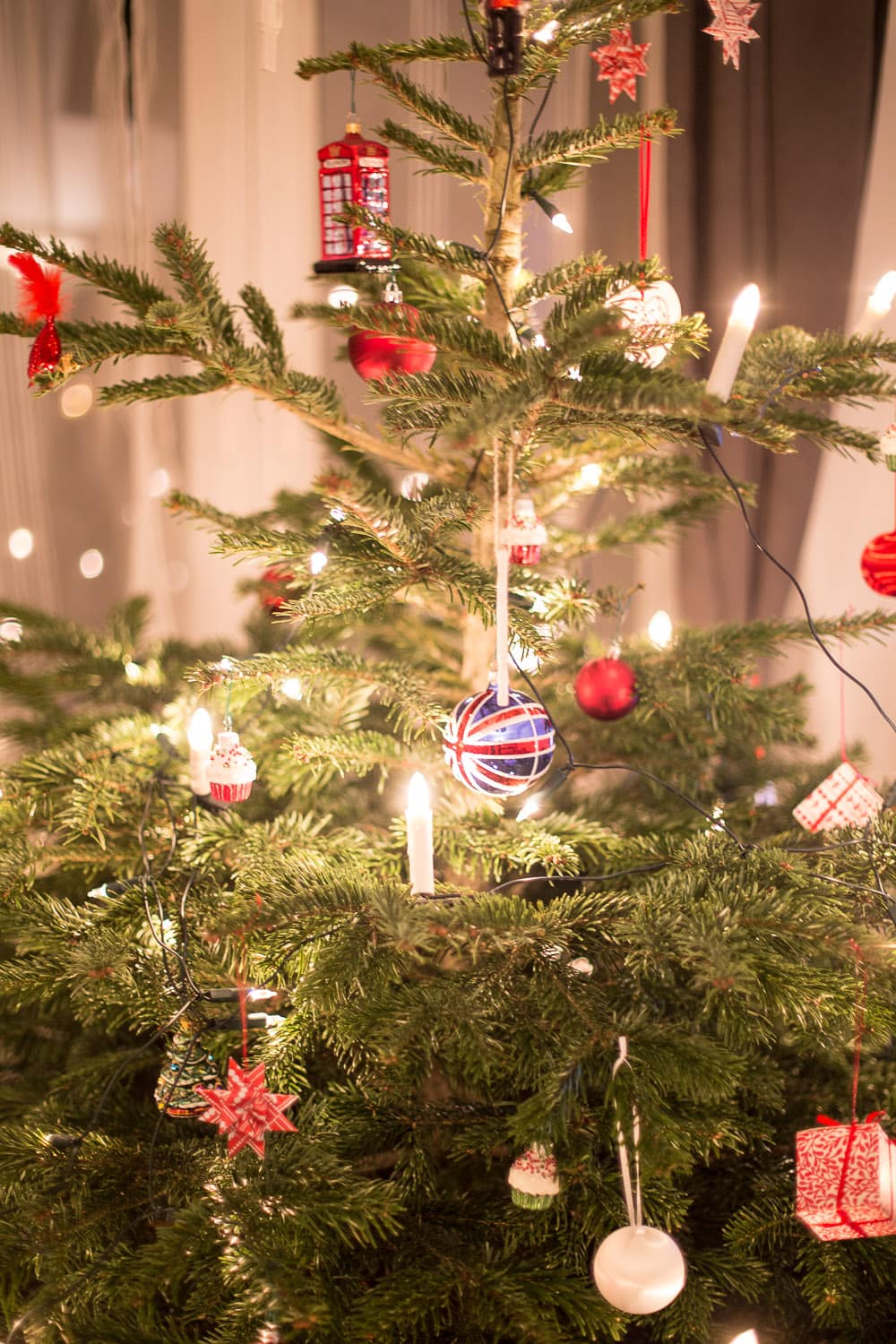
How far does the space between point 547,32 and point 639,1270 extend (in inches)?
32.5

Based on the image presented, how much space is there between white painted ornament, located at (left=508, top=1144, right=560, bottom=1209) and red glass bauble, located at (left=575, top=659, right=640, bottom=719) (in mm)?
464

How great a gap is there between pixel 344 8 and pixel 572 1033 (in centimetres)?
175

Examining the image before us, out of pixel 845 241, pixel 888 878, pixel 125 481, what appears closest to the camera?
pixel 888 878

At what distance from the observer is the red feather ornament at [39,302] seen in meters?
0.75

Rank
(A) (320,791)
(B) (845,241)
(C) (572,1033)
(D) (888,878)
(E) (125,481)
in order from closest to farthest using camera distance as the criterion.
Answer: (C) (572,1033)
(D) (888,878)
(A) (320,791)
(B) (845,241)
(E) (125,481)

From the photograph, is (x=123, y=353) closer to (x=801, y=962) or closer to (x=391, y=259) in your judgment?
(x=391, y=259)

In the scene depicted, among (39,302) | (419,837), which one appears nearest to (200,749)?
(419,837)

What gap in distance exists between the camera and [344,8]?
1.76m

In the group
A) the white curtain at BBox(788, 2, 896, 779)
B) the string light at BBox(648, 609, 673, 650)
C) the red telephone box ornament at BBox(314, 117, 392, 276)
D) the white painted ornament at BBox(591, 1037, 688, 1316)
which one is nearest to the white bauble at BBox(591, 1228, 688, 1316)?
the white painted ornament at BBox(591, 1037, 688, 1316)

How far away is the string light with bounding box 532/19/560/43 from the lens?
757 millimetres

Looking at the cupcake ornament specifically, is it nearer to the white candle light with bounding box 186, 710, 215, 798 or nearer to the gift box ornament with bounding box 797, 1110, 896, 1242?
the white candle light with bounding box 186, 710, 215, 798

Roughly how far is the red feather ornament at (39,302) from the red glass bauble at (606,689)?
0.57 metres

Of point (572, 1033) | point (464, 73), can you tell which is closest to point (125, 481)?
point (464, 73)

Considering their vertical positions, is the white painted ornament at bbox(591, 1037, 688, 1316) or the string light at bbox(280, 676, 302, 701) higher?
the string light at bbox(280, 676, 302, 701)
